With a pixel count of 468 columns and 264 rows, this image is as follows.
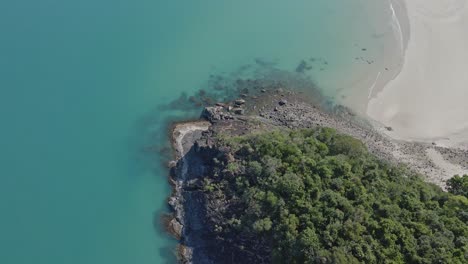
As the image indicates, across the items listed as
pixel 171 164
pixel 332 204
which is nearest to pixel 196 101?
pixel 171 164

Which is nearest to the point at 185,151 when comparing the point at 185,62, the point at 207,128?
the point at 207,128

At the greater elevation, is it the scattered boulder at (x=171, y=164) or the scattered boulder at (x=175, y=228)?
the scattered boulder at (x=171, y=164)

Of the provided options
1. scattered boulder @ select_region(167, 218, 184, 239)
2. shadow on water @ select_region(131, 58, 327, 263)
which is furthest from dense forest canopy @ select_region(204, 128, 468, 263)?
shadow on water @ select_region(131, 58, 327, 263)

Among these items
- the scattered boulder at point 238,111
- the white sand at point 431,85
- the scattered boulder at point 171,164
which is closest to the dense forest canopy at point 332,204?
the scattered boulder at point 171,164

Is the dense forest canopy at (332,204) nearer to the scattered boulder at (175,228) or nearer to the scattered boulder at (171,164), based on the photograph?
the scattered boulder at (175,228)

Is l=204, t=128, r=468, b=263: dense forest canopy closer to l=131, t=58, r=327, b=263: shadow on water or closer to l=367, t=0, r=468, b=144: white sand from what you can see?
l=131, t=58, r=327, b=263: shadow on water
